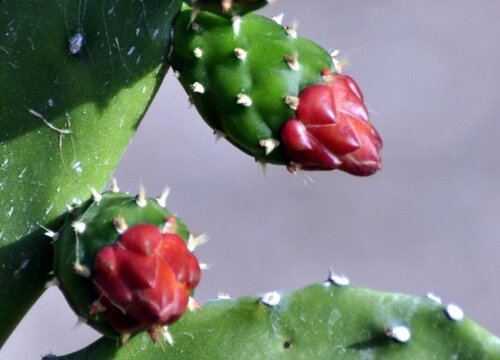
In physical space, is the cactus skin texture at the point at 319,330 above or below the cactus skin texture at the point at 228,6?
below

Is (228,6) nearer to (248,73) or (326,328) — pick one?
(248,73)

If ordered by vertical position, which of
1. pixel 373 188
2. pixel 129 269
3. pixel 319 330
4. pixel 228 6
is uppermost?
pixel 228 6

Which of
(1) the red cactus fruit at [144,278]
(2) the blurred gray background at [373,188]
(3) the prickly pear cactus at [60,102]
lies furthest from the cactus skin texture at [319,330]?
(2) the blurred gray background at [373,188]

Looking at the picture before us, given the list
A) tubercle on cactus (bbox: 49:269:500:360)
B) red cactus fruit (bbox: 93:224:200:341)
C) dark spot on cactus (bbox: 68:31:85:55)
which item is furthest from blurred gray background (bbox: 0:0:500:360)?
red cactus fruit (bbox: 93:224:200:341)

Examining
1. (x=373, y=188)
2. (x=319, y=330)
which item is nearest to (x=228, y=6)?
(x=319, y=330)

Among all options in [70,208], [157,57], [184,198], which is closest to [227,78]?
[157,57]

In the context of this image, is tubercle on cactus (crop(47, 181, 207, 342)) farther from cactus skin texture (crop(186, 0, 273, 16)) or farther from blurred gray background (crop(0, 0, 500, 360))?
blurred gray background (crop(0, 0, 500, 360))

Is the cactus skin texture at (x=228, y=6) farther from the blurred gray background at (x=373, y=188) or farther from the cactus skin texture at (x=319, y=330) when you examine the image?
the blurred gray background at (x=373, y=188)
